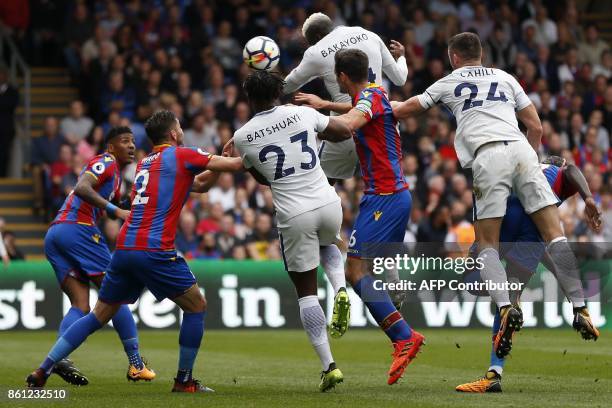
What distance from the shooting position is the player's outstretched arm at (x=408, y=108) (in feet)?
37.9

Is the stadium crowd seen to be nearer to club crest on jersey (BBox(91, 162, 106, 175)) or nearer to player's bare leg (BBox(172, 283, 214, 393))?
club crest on jersey (BBox(91, 162, 106, 175))

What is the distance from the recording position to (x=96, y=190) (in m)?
12.5


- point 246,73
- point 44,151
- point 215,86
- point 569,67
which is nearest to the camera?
point 44,151

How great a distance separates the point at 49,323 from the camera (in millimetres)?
19688

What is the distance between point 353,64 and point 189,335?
9.10 feet

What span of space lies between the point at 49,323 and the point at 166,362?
5110mm

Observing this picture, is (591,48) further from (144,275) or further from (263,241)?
(144,275)

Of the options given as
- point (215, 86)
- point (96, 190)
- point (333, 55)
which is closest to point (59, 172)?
point (215, 86)

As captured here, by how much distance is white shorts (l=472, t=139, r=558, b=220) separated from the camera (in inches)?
443

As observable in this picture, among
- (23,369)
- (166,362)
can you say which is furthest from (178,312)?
A: (23,369)

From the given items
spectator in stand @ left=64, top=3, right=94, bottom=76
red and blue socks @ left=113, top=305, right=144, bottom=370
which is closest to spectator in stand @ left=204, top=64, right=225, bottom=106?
spectator in stand @ left=64, top=3, right=94, bottom=76

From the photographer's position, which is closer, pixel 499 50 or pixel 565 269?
pixel 565 269

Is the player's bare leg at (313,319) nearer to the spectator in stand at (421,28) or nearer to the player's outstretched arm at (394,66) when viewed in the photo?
the player's outstretched arm at (394,66)

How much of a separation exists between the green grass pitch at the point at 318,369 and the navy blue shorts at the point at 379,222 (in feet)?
4.27
